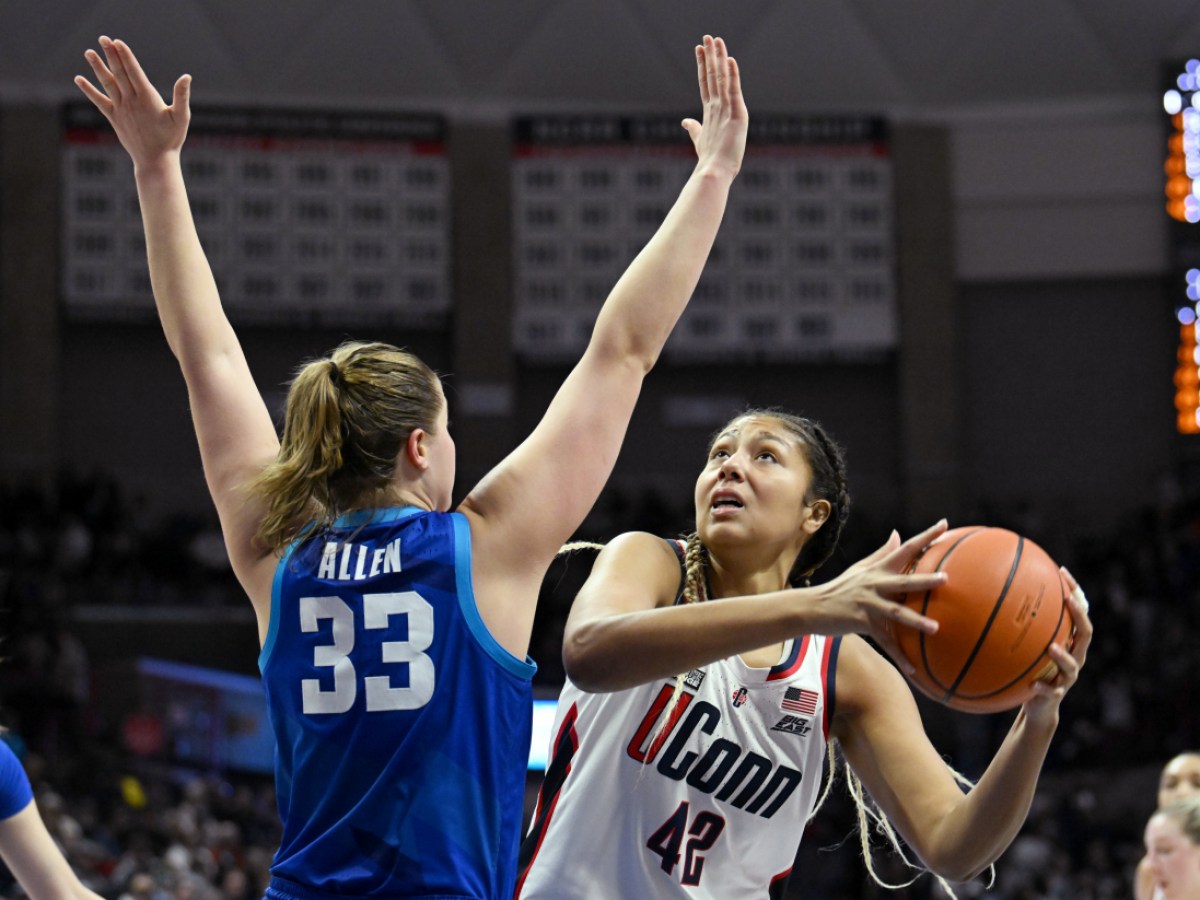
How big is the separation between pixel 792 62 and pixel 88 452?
9.97 meters

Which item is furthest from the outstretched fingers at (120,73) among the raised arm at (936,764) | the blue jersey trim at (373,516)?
the raised arm at (936,764)

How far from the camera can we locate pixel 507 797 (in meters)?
2.17

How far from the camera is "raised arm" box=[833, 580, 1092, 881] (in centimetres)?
256

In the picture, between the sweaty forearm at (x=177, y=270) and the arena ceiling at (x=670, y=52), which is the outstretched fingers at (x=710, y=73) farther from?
the arena ceiling at (x=670, y=52)

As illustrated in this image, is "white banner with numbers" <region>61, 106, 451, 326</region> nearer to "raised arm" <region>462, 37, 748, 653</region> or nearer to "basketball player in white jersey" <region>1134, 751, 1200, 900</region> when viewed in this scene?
"basketball player in white jersey" <region>1134, 751, 1200, 900</region>

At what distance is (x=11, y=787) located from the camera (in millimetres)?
3146

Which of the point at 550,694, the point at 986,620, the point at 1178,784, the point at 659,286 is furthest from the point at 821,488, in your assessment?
the point at 550,694

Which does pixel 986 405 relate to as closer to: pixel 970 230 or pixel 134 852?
pixel 970 230

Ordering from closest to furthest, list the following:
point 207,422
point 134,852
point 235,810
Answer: point 207,422 < point 134,852 < point 235,810

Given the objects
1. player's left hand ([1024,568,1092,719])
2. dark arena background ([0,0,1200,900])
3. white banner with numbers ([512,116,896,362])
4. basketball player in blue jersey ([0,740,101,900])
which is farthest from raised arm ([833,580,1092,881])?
white banner with numbers ([512,116,896,362])

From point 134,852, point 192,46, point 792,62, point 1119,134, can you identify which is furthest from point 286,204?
point 1119,134

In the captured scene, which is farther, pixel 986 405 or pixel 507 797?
pixel 986 405

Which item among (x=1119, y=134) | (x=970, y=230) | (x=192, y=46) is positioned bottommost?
(x=970, y=230)

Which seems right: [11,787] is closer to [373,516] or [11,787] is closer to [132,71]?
[373,516]
